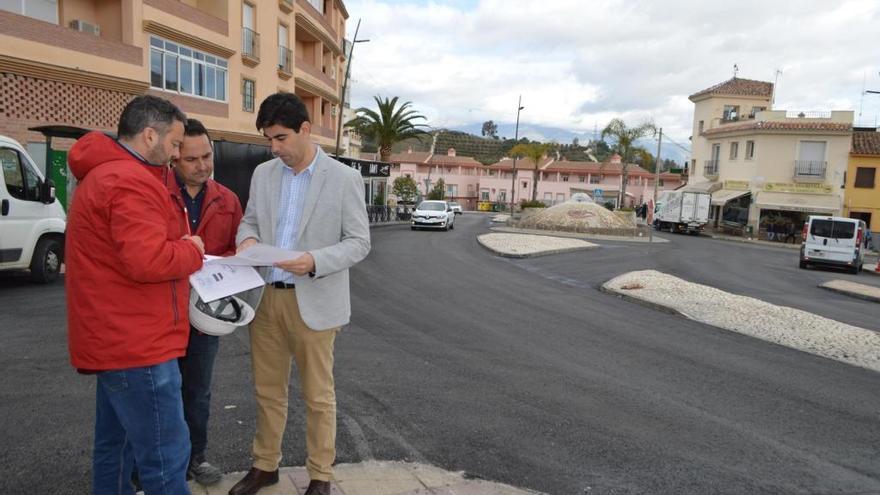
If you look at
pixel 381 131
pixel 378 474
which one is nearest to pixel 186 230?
pixel 378 474

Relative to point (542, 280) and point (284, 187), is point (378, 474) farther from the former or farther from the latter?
point (542, 280)

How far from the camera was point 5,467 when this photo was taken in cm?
355

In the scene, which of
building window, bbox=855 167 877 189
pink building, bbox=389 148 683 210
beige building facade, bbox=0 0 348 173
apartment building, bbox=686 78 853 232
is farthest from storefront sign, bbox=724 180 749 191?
beige building facade, bbox=0 0 348 173

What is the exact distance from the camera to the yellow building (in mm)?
39281

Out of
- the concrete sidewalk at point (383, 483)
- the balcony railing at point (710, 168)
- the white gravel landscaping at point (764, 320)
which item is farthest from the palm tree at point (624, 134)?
the concrete sidewalk at point (383, 483)

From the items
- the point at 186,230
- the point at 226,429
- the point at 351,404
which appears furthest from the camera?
the point at 351,404

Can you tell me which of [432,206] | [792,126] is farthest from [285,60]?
[792,126]

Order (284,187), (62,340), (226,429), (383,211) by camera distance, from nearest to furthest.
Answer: (284,187) < (226,429) < (62,340) < (383,211)

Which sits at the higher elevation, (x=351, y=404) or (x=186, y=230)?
(x=186, y=230)

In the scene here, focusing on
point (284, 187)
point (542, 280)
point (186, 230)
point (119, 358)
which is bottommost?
point (542, 280)

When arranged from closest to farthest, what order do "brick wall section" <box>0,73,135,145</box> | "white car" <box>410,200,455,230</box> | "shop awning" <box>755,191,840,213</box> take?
"brick wall section" <box>0,73,135,145</box>
"white car" <box>410,200,455,230</box>
"shop awning" <box>755,191,840,213</box>

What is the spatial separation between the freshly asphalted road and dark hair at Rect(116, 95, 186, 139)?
2197mm

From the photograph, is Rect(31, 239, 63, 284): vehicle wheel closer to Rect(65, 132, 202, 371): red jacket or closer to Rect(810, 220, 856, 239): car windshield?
Rect(65, 132, 202, 371): red jacket

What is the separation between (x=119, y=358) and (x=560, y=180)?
81.5 meters
